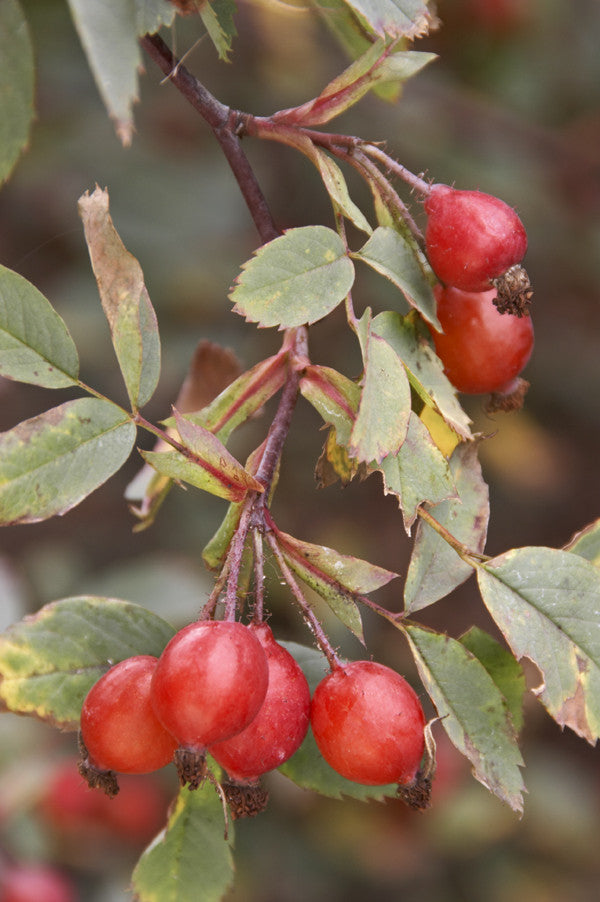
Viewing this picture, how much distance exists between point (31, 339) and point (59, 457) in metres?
0.13

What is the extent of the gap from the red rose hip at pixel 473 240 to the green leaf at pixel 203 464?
0.28 meters

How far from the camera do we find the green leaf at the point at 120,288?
855 millimetres

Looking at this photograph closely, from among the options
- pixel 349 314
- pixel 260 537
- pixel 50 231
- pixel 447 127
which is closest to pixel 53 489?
pixel 260 537

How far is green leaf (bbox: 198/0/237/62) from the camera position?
852 mm

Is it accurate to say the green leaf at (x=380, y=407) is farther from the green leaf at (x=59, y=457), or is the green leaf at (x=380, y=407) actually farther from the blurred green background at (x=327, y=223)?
the blurred green background at (x=327, y=223)

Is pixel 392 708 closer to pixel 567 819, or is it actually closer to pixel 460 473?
pixel 460 473

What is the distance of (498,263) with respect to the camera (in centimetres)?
88

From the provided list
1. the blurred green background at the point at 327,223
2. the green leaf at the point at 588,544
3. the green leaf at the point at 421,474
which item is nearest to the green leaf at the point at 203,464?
the green leaf at the point at 421,474

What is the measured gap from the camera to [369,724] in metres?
0.81

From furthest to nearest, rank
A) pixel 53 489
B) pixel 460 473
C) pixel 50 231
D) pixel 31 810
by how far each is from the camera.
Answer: pixel 50 231 → pixel 31 810 → pixel 460 473 → pixel 53 489

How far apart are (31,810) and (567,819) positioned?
4.97 feet

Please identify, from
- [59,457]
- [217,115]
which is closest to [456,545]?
[59,457]

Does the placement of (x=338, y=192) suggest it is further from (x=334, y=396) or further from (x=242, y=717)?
(x=242, y=717)

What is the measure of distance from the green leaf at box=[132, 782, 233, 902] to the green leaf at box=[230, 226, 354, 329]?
49cm
